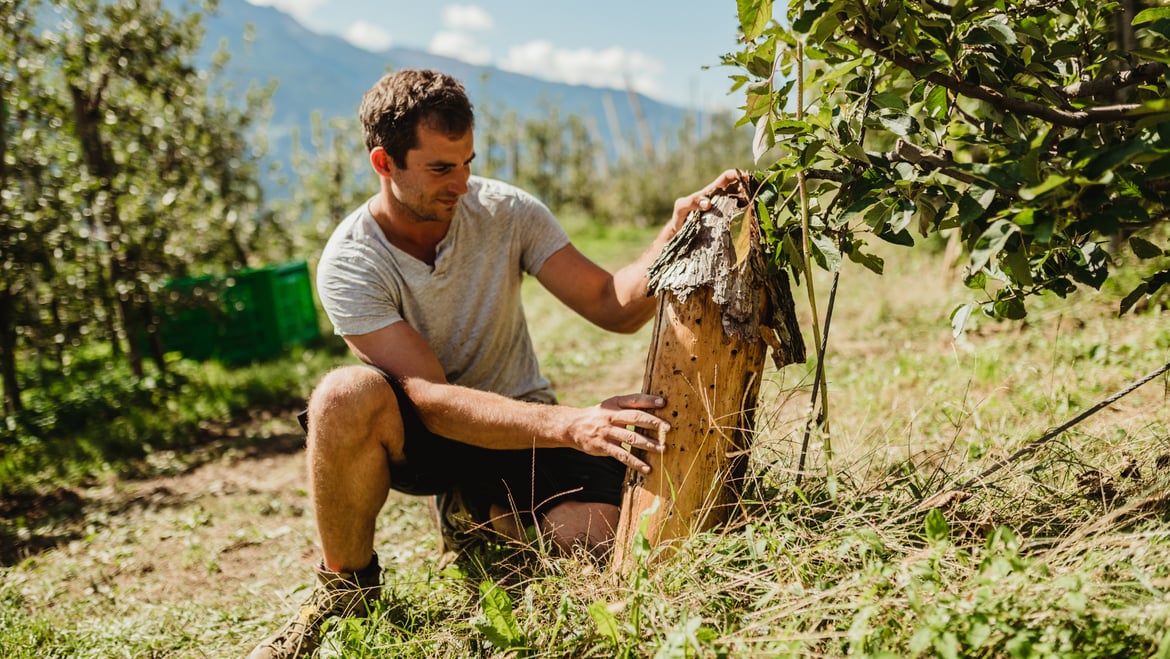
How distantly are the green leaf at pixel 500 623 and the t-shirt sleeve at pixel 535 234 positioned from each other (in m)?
1.29

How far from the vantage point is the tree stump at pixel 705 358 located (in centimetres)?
190

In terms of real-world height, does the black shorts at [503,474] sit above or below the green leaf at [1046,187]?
below

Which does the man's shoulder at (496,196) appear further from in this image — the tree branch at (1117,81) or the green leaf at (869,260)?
the tree branch at (1117,81)

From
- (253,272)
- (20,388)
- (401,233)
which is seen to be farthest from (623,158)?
(401,233)

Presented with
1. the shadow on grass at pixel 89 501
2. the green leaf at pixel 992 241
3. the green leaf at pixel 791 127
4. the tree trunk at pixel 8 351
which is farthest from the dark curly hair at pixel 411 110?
the tree trunk at pixel 8 351

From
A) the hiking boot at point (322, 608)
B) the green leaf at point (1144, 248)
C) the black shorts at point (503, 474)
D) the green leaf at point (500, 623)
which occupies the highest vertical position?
the green leaf at point (1144, 248)

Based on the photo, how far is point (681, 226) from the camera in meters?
2.09

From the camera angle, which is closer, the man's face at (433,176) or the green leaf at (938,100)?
the green leaf at (938,100)

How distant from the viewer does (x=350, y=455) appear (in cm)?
222

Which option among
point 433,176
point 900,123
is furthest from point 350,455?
point 900,123

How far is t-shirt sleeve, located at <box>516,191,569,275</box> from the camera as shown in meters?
2.82

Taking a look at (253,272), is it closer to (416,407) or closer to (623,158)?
(416,407)

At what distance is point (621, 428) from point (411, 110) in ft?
4.35

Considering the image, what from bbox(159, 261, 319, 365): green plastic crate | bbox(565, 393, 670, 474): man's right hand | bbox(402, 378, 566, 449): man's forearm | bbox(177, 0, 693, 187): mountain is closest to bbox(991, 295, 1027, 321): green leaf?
bbox(565, 393, 670, 474): man's right hand
